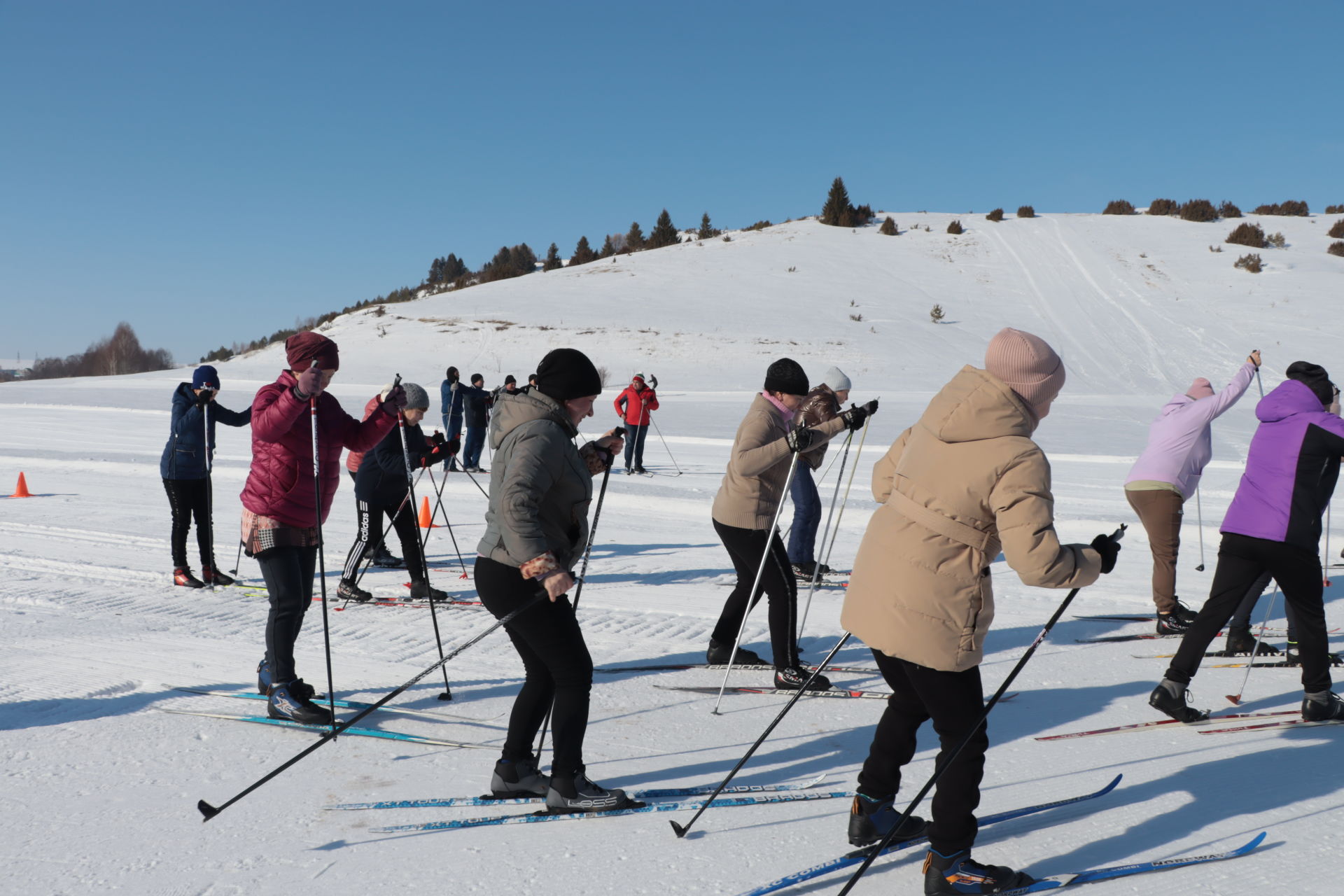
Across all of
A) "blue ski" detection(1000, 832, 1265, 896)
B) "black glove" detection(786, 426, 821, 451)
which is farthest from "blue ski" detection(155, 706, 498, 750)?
"blue ski" detection(1000, 832, 1265, 896)

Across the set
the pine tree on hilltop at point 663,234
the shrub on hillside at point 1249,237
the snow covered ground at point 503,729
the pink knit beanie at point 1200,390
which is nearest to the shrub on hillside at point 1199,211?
the shrub on hillside at point 1249,237

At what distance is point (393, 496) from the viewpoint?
7500mm

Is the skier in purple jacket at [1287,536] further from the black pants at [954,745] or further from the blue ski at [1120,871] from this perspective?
the black pants at [954,745]

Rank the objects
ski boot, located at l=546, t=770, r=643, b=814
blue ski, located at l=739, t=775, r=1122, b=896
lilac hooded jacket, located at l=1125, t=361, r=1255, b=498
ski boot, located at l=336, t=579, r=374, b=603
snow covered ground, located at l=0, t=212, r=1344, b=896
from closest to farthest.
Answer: blue ski, located at l=739, t=775, r=1122, b=896 < snow covered ground, located at l=0, t=212, r=1344, b=896 < ski boot, located at l=546, t=770, r=643, b=814 < lilac hooded jacket, located at l=1125, t=361, r=1255, b=498 < ski boot, located at l=336, t=579, r=374, b=603

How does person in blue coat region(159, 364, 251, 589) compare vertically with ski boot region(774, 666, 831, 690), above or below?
above

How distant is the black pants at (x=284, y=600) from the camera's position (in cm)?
439

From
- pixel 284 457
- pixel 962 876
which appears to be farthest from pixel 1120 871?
pixel 284 457

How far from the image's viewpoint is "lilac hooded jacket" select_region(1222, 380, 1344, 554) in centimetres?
446

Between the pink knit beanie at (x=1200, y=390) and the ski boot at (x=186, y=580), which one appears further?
the ski boot at (x=186, y=580)

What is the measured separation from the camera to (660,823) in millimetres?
3492

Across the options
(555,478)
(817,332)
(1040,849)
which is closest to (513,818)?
(555,478)

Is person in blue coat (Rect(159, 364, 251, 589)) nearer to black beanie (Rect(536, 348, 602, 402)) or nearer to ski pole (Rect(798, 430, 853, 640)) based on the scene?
ski pole (Rect(798, 430, 853, 640))

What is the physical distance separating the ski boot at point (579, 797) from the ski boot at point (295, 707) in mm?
1452

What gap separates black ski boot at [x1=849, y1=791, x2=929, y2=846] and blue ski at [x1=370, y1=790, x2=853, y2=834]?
17.9 inches
